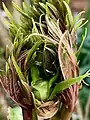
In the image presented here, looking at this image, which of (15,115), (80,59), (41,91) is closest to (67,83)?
→ (41,91)

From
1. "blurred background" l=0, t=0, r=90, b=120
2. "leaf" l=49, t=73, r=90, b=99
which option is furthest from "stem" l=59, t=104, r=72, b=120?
"blurred background" l=0, t=0, r=90, b=120

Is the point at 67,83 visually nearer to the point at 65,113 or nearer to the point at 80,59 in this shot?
the point at 65,113

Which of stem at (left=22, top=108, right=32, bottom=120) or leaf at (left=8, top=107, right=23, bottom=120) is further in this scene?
leaf at (left=8, top=107, right=23, bottom=120)

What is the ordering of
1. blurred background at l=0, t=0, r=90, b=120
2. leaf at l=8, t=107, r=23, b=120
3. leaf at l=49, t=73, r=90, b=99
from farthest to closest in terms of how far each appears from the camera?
blurred background at l=0, t=0, r=90, b=120, leaf at l=8, t=107, r=23, b=120, leaf at l=49, t=73, r=90, b=99

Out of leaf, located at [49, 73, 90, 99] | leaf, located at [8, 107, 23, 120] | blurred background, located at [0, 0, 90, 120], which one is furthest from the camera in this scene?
blurred background, located at [0, 0, 90, 120]

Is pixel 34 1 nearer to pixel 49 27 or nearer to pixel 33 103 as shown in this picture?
pixel 49 27

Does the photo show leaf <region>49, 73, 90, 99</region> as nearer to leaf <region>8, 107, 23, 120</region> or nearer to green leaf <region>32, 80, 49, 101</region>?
green leaf <region>32, 80, 49, 101</region>

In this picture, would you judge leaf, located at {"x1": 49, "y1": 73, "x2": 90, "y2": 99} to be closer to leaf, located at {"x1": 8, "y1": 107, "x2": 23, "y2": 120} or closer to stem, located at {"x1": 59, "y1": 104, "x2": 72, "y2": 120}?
stem, located at {"x1": 59, "y1": 104, "x2": 72, "y2": 120}

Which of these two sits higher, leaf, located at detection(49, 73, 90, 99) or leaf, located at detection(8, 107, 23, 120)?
leaf, located at detection(49, 73, 90, 99)

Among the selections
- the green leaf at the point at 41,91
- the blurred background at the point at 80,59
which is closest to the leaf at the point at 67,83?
the green leaf at the point at 41,91

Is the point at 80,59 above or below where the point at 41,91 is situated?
below

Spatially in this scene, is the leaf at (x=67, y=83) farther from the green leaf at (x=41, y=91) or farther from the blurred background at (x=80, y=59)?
the blurred background at (x=80, y=59)
